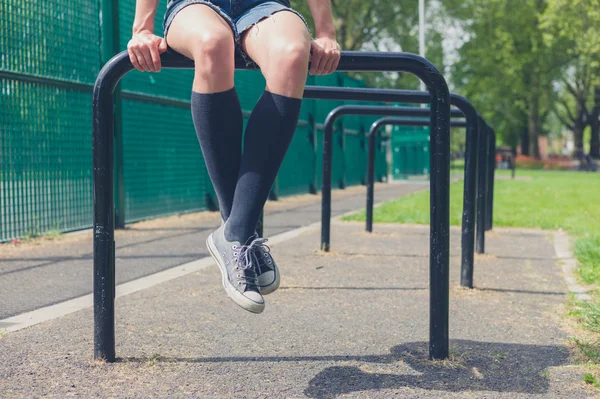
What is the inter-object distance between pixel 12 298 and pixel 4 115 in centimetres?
217

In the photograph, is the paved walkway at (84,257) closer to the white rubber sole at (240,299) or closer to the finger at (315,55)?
the white rubber sole at (240,299)

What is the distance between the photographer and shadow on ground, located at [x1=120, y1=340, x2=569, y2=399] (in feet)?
6.52

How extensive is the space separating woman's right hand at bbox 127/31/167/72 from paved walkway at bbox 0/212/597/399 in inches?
35.9

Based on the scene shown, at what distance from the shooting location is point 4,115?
4941mm

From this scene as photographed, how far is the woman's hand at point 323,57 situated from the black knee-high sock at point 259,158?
0.13 m

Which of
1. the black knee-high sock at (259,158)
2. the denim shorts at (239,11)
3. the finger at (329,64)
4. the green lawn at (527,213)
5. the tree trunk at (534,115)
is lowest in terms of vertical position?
the green lawn at (527,213)

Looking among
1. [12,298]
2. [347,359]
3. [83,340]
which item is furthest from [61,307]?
[347,359]

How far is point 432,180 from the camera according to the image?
2.21 meters

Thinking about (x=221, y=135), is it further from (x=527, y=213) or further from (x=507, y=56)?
(x=507, y=56)

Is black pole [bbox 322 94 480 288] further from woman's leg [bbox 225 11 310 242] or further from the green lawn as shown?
the green lawn

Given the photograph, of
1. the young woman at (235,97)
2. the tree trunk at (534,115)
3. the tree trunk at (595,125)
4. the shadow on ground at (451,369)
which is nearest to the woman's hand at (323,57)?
the young woman at (235,97)

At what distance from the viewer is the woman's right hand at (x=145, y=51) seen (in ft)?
6.65

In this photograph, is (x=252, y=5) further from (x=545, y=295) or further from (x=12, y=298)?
(x=545, y=295)

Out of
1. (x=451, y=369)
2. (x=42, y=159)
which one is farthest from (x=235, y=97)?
(x=42, y=159)
